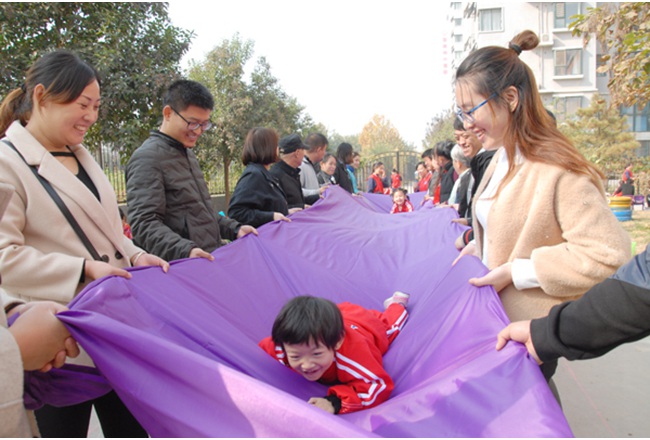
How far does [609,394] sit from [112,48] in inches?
254

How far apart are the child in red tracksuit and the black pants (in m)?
0.56

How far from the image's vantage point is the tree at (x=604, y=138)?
2106cm

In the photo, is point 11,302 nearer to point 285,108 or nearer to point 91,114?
point 91,114

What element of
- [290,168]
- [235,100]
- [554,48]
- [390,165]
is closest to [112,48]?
[290,168]

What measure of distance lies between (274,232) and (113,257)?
1.46m

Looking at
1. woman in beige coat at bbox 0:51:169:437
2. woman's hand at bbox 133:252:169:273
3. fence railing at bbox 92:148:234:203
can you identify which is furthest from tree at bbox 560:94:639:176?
woman in beige coat at bbox 0:51:169:437

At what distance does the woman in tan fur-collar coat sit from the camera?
1.47 metres

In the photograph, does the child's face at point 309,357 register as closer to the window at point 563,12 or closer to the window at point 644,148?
the window at point 563,12

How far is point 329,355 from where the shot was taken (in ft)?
6.04

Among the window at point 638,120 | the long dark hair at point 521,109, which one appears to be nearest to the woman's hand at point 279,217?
the long dark hair at point 521,109

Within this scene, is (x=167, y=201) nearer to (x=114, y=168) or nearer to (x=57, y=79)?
(x=57, y=79)

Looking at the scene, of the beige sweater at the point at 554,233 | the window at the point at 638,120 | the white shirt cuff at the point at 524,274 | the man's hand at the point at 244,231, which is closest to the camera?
the beige sweater at the point at 554,233

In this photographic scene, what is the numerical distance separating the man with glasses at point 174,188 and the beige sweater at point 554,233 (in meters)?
1.40

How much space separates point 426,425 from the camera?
1.34m
